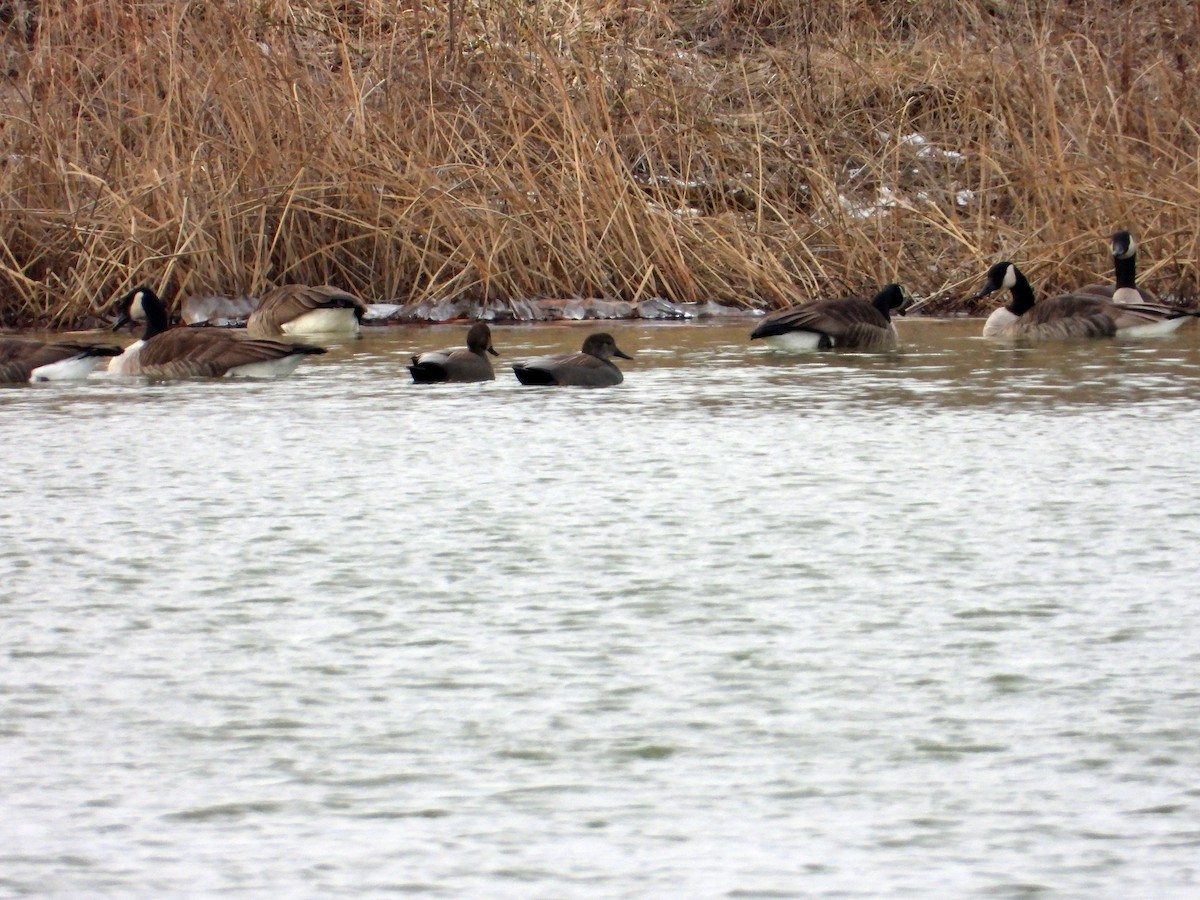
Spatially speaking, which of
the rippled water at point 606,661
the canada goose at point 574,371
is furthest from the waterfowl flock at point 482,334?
the rippled water at point 606,661

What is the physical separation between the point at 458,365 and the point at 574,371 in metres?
0.61

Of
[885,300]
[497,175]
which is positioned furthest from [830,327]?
[497,175]

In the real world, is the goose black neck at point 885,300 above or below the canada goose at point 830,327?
above

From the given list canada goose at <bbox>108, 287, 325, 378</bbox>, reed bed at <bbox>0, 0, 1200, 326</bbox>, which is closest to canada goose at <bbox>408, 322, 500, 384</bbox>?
canada goose at <bbox>108, 287, 325, 378</bbox>

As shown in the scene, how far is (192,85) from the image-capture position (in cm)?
1364

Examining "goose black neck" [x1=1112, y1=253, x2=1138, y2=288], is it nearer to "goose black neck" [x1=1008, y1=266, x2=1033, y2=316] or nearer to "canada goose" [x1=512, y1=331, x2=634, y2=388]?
"goose black neck" [x1=1008, y1=266, x2=1033, y2=316]

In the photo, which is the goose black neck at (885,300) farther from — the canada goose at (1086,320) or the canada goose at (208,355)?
the canada goose at (208,355)

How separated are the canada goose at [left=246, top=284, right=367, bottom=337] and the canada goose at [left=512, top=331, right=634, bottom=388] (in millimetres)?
3198

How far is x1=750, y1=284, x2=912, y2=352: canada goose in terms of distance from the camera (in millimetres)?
11055

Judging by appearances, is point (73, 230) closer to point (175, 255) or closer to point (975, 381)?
point (175, 255)

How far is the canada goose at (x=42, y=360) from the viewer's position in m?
10.1

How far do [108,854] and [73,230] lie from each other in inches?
435

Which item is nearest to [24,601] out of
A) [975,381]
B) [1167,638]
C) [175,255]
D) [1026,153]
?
[1167,638]

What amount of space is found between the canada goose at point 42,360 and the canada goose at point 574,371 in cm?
226
